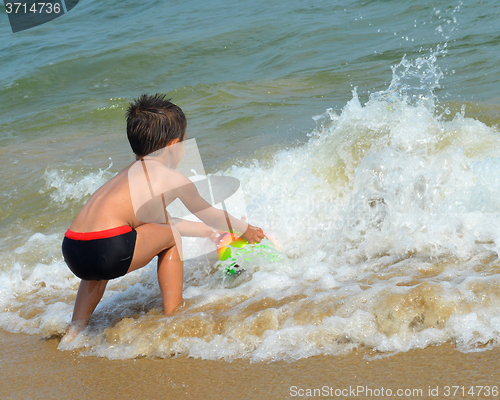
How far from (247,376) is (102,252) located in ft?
3.37

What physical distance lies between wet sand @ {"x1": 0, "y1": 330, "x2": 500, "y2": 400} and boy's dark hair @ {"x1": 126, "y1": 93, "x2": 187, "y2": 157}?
114 cm

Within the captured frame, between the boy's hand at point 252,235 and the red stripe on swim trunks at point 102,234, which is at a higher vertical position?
the red stripe on swim trunks at point 102,234

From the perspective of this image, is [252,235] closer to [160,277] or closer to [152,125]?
[160,277]

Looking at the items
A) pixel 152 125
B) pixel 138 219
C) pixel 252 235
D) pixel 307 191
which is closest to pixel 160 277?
pixel 138 219

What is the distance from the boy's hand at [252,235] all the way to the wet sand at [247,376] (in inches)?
40.9

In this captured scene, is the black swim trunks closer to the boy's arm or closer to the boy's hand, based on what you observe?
the boy's arm

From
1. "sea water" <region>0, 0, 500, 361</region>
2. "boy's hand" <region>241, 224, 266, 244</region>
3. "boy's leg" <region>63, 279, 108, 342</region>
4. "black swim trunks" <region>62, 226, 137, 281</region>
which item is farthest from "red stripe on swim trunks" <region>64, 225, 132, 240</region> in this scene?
"boy's hand" <region>241, 224, 266, 244</region>

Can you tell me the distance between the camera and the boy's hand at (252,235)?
328cm

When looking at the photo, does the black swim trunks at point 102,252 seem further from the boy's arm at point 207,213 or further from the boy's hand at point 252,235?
the boy's hand at point 252,235

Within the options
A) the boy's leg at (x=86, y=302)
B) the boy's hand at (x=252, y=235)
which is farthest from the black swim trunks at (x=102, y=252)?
the boy's hand at (x=252, y=235)

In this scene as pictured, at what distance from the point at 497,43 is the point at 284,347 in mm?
7508

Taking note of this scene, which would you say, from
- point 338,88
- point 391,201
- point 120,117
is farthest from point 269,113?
point 391,201

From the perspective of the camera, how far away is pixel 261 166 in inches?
193

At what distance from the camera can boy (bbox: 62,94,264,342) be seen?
8.89ft
